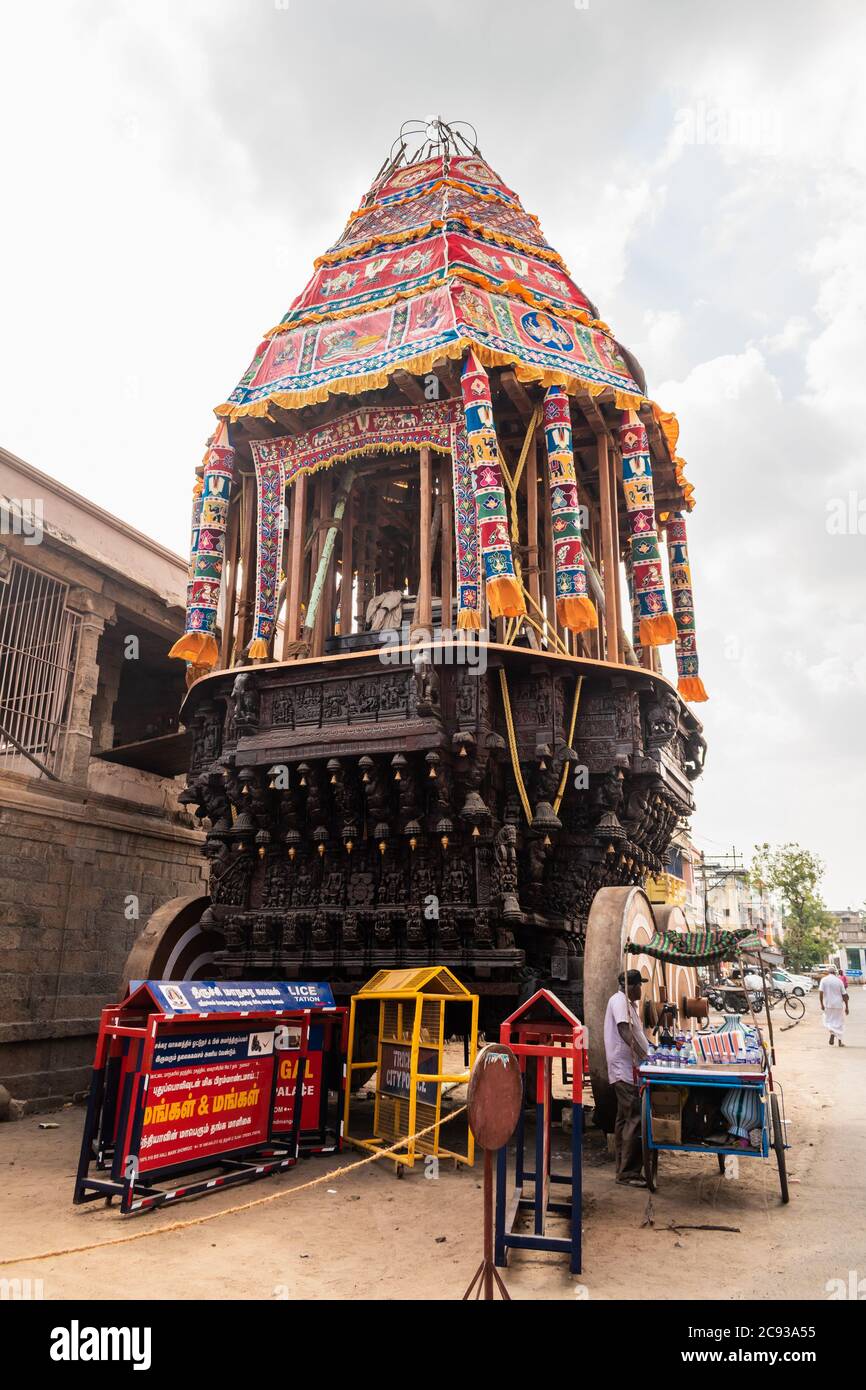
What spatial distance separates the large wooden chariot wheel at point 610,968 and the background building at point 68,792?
24.2 feet

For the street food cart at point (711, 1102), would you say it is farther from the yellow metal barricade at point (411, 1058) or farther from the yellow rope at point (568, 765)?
the yellow rope at point (568, 765)

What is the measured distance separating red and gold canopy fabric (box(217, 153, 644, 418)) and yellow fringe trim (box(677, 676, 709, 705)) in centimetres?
407

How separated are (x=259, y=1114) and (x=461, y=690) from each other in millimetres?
4725

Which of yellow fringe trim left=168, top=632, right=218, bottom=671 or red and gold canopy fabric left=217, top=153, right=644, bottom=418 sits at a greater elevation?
red and gold canopy fabric left=217, top=153, right=644, bottom=418

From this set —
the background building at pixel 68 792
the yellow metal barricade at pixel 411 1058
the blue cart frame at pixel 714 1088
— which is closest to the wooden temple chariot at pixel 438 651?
the yellow metal barricade at pixel 411 1058

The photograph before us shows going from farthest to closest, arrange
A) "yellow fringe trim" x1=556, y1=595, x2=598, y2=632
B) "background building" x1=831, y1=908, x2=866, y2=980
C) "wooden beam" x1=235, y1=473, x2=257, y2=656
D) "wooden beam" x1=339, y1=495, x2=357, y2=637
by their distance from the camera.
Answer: "background building" x1=831, y1=908, x2=866, y2=980 → "wooden beam" x1=339, y1=495, x2=357, y2=637 → "wooden beam" x1=235, y1=473, x2=257, y2=656 → "yellow fringe trim" x1=556, y1=595, x2=598, y2=632

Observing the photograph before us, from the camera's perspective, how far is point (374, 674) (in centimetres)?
1031

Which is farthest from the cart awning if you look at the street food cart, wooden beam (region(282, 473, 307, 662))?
wooden beam (region(282, 473, 307, 662))

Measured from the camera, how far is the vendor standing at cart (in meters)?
7.59

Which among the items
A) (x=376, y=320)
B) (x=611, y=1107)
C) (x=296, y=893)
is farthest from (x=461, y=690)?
(x=376, y=320)

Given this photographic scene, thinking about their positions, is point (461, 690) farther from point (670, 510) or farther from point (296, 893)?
point (670, 510)

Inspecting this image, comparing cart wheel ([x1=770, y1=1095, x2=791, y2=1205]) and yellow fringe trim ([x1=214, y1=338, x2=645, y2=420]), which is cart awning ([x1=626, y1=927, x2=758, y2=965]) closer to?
cart wheel ([x1=770, y1=1095, x2=791, y2=1205])

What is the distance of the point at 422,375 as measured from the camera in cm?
1134

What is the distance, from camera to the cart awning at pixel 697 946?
327 inches
